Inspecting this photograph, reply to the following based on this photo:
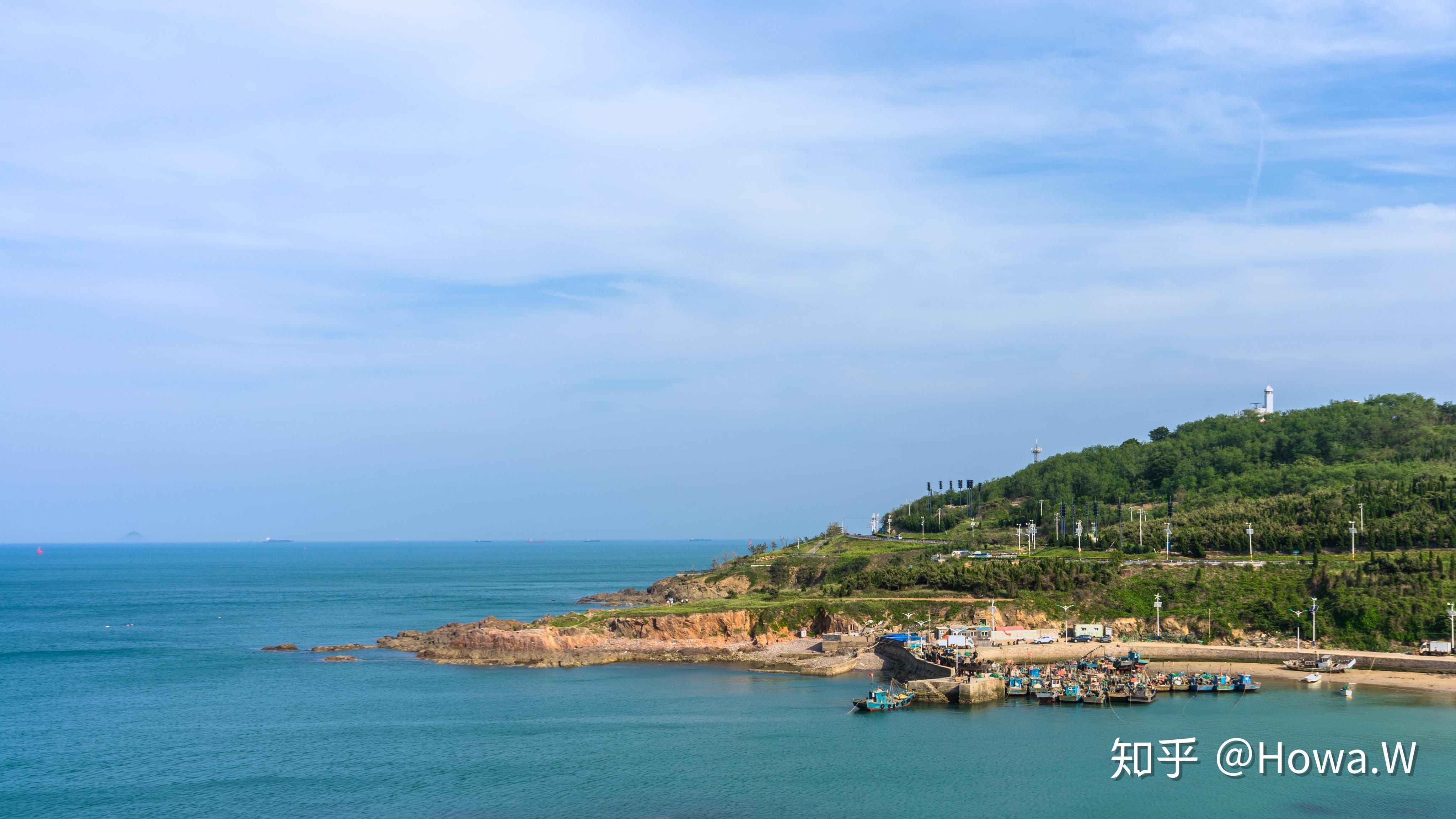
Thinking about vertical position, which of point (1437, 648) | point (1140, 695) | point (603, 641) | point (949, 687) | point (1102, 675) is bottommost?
point (603, 641)

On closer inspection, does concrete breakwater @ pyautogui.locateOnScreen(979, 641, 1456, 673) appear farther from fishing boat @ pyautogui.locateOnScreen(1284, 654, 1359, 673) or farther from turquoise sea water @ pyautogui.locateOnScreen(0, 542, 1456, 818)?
turquoise sea water @ pyautogui.locateOnScreen(0, 542, 1456, 818)

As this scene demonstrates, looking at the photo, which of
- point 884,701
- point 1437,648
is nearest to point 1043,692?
point 884,701

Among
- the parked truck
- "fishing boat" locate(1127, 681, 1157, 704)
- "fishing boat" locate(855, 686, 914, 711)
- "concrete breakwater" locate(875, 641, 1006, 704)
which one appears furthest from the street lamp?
"fishing boat" locate(855, 686, 914, 711)

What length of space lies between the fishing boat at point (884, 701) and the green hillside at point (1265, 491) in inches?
2315

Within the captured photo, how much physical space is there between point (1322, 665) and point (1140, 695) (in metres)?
19.1

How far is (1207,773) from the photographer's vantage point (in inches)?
2160

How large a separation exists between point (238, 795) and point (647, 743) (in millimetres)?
21634

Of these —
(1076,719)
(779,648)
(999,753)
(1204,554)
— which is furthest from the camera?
(1204,554)

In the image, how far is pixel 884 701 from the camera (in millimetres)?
70875

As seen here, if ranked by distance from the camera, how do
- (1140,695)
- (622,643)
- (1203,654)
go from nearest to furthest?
(1140,695) < (1203,654) < (622,643)

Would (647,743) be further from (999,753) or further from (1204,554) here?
(1204,554)

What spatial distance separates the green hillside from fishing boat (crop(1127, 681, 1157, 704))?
48.9m

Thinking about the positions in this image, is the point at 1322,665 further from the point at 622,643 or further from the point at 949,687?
the point at 622,643

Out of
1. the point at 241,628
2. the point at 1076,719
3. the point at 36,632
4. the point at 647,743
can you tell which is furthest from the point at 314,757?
the point at 36,632
